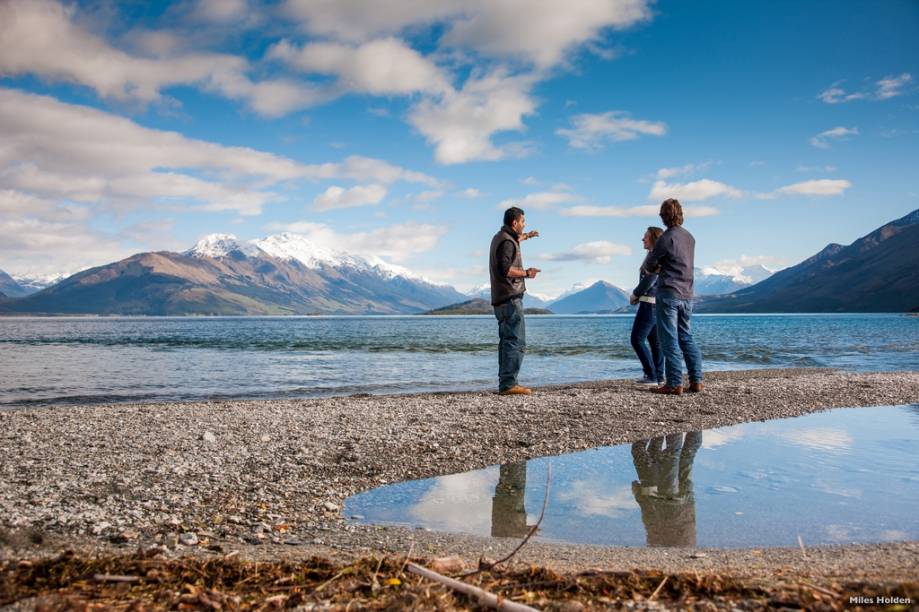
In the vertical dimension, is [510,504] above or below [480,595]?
below

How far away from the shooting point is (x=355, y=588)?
3.44 meters

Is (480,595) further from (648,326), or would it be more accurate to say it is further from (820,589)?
(648,326)

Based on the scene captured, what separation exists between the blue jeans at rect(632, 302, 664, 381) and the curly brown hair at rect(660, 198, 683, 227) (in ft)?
9.11

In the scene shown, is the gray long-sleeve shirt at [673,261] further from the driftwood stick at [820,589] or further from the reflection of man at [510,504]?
the driftwood stick at [820,589]

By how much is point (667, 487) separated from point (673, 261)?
6.70 metres

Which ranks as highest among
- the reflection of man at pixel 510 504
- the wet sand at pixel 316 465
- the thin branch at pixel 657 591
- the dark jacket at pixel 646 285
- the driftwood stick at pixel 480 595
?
the dark jacket at pixel 646 285

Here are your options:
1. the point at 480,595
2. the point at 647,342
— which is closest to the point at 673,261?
the point at 647,342

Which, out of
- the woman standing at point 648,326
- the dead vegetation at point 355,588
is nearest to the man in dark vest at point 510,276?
the woman standing at point 648,326

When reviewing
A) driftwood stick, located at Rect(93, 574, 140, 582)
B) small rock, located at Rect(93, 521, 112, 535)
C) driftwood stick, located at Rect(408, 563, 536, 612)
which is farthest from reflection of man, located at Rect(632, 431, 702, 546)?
small rock, located at Rect(93, 521, 112, 535)

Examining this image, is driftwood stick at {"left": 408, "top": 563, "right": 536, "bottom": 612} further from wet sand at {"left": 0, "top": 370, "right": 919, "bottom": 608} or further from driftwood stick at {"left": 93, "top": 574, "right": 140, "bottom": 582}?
driftwood stick at {"left": 93, "top": 574, "right": 140, "bottom": 582}

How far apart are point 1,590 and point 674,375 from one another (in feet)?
39.0

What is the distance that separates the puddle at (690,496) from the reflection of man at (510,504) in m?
0.01

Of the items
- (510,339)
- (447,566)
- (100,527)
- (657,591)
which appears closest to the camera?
(657,591)

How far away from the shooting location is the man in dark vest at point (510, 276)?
1270 cm
